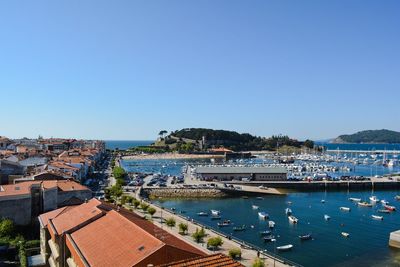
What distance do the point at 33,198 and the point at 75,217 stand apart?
1411cm

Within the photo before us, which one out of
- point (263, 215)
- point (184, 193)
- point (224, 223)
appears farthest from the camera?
point (184, 193)

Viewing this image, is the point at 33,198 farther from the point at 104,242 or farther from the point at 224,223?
the point at 224,223

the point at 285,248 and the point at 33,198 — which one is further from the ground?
the point at 33,198

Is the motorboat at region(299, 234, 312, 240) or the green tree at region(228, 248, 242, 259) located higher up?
the green tree at region(228, 248, 242, 259)

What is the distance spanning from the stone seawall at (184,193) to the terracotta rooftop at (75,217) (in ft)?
133

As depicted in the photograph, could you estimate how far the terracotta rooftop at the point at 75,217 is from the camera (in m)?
23.5

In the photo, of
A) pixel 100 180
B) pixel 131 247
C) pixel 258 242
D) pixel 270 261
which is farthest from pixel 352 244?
pixel 100 180

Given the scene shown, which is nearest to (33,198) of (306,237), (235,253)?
(235,253)

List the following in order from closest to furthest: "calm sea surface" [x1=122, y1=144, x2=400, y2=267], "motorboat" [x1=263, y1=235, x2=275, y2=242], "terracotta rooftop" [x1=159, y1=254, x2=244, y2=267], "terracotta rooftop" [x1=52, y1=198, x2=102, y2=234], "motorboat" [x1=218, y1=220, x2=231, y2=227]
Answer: "terracotta rooftop" [x1=159, y1=254, x2=244, y2=267]
"terracotta rooftop" [x1=52, y1=198, x2=102, y2=234]
"calm sea surface" [x1=122, y1=144, x2=400, y2=267]
"motorboat" [x1=263, y1=235, x2=275, y2=242]
"motorboat" [x1=218, y1=220, x2=231, y2=227]

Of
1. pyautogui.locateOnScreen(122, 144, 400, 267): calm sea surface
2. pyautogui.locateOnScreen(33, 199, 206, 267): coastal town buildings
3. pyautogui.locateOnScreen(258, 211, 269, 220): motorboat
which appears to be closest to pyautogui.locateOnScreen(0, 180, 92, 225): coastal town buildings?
pyautogui.locateOnScreen(33, 199, 206, 267): coastal town buildings

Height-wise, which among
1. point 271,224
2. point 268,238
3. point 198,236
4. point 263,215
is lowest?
point 268,238

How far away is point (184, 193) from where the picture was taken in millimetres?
68688

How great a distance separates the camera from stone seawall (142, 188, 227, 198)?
6775 cm

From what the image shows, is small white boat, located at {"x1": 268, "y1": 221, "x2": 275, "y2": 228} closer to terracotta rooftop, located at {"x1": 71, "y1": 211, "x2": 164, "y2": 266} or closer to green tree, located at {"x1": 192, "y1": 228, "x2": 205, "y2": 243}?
green tree, located at {"x1": 192, "y1": 228, "x2": 205, "y2": 243}
